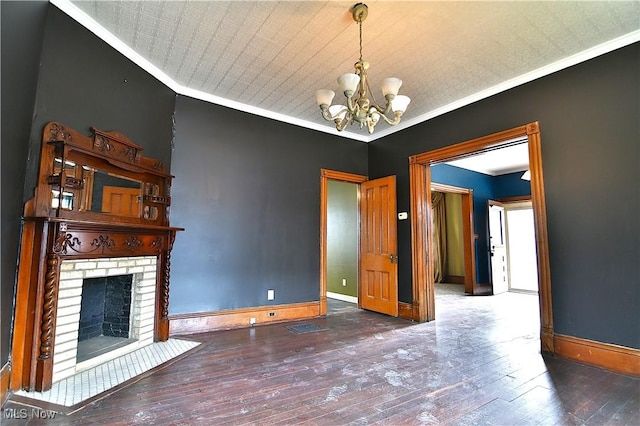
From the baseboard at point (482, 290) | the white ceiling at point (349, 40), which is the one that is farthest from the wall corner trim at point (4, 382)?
the baseboard at point (482, 290)

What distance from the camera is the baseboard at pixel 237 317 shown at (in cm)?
362

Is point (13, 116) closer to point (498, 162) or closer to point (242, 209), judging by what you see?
point (242, 209)

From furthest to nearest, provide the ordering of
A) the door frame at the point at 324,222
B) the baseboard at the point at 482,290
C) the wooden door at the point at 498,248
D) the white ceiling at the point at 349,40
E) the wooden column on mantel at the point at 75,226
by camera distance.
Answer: the wooden door at the point at 498,248, the baseboard at the point at 482,290, the door frame at the point at 324,222, the white ceiling at the point at 349,40, the wooden column on mantel at the point at 75,226

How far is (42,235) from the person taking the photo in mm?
2264

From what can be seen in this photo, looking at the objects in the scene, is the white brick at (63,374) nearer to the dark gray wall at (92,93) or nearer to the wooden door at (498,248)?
the dark gray wall at (92,93)

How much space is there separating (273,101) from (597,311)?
13.4 feet

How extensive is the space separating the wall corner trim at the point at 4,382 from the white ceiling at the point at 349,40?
2.67m

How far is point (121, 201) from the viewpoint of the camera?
9.93ft

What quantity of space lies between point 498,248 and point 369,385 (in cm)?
621

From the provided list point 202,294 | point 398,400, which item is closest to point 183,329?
point 202,294

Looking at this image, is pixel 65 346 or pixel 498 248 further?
pixel 498 248

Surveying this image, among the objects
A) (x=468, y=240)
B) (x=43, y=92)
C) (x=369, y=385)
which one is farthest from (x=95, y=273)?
(x=468, y=240)

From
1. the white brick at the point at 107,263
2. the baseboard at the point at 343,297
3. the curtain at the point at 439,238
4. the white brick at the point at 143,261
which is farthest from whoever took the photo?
the curtain at the point at 439,238

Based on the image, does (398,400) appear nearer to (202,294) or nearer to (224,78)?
(202,294)
